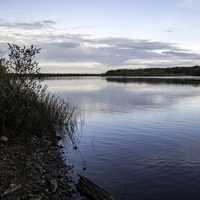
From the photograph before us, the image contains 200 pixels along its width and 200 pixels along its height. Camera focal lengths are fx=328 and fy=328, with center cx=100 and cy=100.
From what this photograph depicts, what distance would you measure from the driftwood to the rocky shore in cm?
19

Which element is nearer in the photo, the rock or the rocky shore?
the rocky shore

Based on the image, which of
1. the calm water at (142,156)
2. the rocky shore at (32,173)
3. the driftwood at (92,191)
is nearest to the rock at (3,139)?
the rocky shore at (32,173)

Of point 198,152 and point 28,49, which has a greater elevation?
point 28,49

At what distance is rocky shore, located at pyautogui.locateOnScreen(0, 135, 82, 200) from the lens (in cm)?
719

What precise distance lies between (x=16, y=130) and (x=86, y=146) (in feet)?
10.7

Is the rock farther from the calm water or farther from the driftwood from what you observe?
the driftwood

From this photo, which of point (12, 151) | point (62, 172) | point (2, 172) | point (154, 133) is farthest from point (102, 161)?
point (154, 133)

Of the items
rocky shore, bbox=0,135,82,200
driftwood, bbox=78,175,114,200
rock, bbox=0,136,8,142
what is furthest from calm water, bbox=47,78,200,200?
rock, bbox=0,136,8,142

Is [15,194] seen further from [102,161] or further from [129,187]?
[102,161]

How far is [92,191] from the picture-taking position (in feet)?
25.9

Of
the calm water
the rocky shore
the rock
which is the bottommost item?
the calm water

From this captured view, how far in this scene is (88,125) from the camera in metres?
18.7

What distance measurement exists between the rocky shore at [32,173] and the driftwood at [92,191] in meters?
0.19

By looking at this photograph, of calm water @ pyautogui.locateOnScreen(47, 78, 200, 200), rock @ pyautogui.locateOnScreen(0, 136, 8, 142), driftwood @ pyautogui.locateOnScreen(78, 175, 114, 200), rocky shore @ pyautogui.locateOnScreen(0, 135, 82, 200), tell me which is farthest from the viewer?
rock @ pyautogui.locateOnScreen(0, 136, 8, 142)
